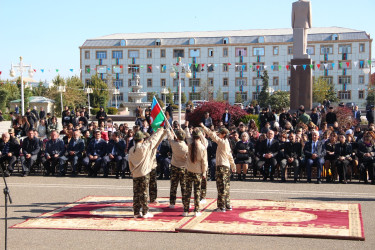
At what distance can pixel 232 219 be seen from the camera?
32.6 ft

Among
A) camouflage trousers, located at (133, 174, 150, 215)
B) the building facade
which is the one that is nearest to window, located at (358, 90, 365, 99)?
the building facade

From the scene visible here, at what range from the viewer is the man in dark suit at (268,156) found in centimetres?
1570

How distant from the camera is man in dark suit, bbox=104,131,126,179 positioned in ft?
53.5

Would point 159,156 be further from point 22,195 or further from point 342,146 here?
point 342,146

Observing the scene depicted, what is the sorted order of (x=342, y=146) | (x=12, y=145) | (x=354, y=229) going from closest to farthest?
(x=354, y=229) < (x=342, y=146) < (x=12, y=145)

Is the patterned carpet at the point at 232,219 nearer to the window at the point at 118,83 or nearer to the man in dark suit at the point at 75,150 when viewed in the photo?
the man in dark suit at the point at 75,150

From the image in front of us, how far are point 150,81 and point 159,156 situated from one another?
74171mm

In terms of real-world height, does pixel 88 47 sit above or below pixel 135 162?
above

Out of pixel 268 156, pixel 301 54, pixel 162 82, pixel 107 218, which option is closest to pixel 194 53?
pixel 162 82

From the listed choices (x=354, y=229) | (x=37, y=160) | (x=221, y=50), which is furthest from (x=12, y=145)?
(x=221, y=50)

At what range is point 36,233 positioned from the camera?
9016 millimetres

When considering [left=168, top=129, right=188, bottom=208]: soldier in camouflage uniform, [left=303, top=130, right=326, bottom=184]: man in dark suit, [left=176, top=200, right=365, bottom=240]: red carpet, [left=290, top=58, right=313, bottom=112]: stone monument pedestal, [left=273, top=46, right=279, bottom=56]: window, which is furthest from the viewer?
[left=273, top=46, right=279, bottom=56]: window

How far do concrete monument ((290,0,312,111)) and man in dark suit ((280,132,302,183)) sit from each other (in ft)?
44.9

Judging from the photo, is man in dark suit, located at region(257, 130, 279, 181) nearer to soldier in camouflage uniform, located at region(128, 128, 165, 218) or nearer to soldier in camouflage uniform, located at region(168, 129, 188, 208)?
soldier in camouflage uniform, located at region(168, 129, 188, 208)
